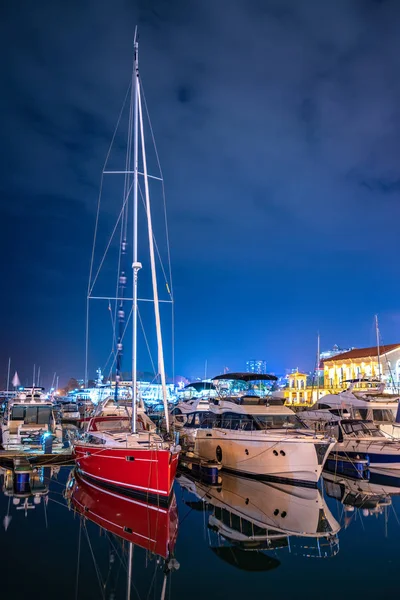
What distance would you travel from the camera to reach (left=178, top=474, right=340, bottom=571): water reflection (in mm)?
13078

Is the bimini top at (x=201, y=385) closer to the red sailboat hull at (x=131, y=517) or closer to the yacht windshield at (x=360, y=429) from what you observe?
the yacht windshield at (x=360, y=429)

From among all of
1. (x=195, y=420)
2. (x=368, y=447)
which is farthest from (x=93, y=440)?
(x=368, y=447)

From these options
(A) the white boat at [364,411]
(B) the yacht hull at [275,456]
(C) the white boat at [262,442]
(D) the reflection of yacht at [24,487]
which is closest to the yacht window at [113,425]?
(D) the reflection of yacht at [24,487]

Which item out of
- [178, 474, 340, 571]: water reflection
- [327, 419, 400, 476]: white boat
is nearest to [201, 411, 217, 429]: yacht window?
[178, 474, 340, 571]: water reflection

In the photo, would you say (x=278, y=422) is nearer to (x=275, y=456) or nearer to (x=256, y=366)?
(x=275, y=456)

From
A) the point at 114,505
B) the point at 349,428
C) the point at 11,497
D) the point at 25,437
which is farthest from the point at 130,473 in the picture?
the point at 349,428

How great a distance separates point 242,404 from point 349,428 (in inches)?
287

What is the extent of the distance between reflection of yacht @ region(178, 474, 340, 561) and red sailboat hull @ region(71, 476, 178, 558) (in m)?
1.56

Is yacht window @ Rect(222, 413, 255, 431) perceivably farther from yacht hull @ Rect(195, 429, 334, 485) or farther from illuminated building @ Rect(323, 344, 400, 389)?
illuminated building @ Rect(323, 344, 400, 389)

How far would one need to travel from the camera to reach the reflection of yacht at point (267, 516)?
13.7m

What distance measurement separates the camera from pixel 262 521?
51.8 ft

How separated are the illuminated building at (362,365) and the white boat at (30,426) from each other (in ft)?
234

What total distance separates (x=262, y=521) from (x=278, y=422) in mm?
8977

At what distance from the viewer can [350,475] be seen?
25.7 m
